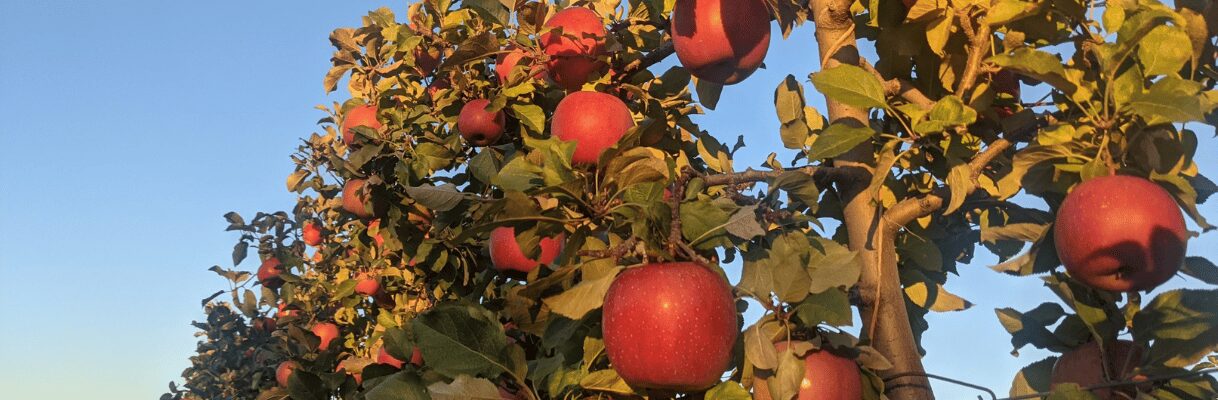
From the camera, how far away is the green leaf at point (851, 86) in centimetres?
177

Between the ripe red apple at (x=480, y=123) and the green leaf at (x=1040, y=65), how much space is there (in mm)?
1959

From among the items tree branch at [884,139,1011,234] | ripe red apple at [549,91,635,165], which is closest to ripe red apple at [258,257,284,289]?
ripe red apple at [549,91,635,165]

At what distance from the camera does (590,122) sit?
2.46 metres

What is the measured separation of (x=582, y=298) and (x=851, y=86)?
2.30ft

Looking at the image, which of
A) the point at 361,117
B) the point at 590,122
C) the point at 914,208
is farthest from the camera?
the point at 361,117

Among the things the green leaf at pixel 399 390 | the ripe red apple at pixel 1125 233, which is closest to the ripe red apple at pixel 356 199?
the green leaf at pixel 399 390

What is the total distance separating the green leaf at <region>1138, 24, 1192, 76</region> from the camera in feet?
4.91

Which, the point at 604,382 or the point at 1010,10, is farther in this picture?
the point at 604,382

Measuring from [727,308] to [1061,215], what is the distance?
0.63 metres

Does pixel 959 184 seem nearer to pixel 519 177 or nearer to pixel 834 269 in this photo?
pixel 834 269

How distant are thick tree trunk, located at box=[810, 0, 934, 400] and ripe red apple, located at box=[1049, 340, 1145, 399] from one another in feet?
0.97

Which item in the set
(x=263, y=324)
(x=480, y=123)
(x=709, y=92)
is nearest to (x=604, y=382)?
(x=709, y=92)

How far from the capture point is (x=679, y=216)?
1739 millimetres

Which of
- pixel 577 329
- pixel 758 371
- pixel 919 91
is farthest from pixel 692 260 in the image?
pixel 919 91
